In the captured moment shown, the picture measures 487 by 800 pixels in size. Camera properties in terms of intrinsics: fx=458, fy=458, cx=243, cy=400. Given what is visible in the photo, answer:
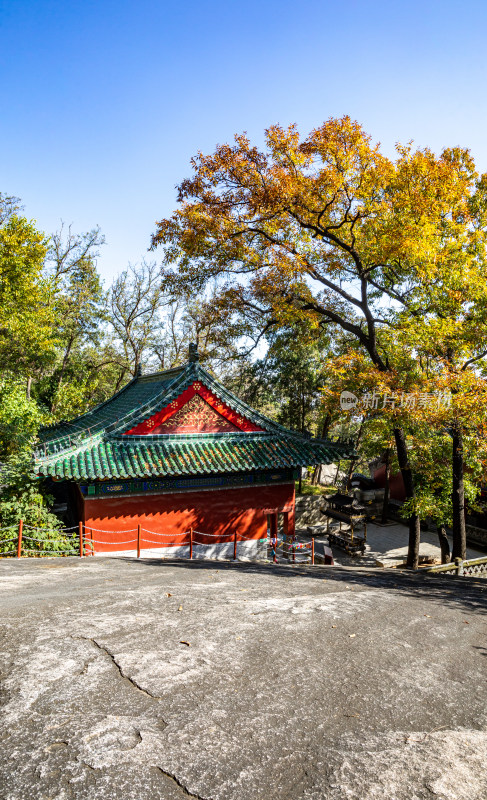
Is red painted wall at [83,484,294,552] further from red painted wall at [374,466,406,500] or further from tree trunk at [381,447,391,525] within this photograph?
red painted wall at [374,466,406,500]

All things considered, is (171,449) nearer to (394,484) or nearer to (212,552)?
(212,552)

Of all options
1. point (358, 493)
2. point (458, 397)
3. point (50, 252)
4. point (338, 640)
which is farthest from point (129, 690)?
point (50, 252)

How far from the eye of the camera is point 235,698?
3373mm

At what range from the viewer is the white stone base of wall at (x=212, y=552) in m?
12.2

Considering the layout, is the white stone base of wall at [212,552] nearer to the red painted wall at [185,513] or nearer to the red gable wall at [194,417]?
the red painted wall at [185,513]

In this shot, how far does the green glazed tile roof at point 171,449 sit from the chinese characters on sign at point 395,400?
3541mm

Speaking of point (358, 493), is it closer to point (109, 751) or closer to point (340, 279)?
point (340, 279)

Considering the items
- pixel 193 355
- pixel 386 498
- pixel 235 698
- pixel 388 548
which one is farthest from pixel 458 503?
pixel 386 498

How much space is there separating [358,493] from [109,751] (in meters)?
24.4

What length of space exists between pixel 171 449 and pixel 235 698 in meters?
9.67

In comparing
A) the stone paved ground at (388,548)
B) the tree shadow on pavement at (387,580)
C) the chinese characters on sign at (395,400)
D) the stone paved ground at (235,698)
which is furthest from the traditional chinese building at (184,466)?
the stone paved ground at (235,698)

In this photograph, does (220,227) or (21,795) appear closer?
(21,795)

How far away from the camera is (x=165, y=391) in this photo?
43.2 ft

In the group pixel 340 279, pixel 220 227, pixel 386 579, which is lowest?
pixel 386 579
